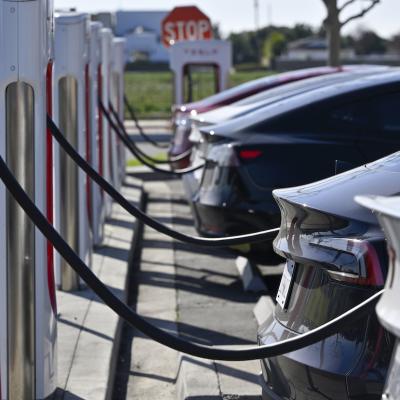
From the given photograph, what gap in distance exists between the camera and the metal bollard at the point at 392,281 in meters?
3.27

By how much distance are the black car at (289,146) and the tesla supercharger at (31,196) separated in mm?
3178

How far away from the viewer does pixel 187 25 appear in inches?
982

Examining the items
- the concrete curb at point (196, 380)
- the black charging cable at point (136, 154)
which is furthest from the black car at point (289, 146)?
the concrete curb at point (196, 380)

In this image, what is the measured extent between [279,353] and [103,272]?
5.02 meters

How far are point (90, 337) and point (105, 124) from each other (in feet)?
18.6

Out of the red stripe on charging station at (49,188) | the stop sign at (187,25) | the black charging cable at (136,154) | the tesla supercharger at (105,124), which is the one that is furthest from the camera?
the stop sign at (187,25)

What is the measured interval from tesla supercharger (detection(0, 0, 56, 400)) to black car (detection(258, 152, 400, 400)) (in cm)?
119

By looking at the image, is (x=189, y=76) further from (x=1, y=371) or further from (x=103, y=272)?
(x=1, y=371)

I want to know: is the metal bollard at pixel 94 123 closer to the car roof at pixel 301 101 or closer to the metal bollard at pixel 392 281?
the car roof at pixel 301 101

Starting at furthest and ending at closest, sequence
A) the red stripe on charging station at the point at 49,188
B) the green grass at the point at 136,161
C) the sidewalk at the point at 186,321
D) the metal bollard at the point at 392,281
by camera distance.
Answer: the green grass at the point at 136,161 → the sidewalk at the point at 186,321 → the red stripe on charging station at the point at 49,188 → the metal bollard at the point at 392,281

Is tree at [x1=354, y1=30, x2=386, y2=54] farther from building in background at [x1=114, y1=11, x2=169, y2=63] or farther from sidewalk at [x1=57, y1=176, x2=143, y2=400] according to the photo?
sidewalk at [x1=57, y1=176, x2=143, y2=400]

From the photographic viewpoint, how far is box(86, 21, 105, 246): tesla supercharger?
9.80m

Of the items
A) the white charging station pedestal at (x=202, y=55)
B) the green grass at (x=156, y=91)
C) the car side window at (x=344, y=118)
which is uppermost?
the white charging station pedestal at (x=202, y=55)

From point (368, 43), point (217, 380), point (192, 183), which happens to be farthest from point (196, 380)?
→ point (368, 43)
